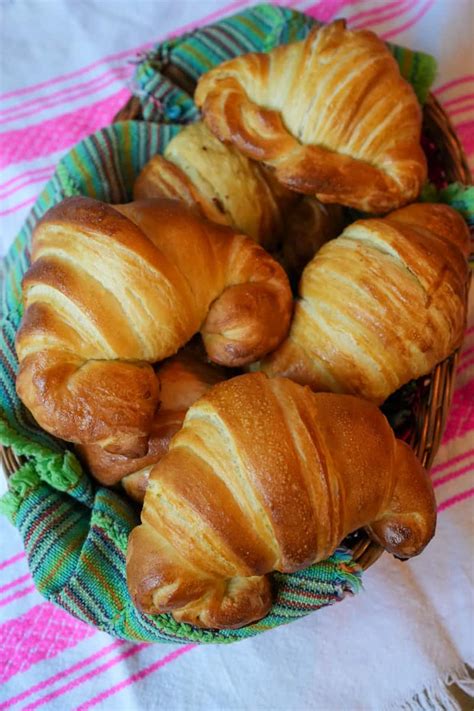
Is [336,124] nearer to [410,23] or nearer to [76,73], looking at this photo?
[410,23]

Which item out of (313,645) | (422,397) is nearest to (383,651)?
(313,645)

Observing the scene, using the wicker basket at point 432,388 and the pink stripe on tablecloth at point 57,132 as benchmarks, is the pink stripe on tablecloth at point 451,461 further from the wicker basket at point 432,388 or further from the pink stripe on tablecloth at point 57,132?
the pink stripe on tablecloth at point 57,132

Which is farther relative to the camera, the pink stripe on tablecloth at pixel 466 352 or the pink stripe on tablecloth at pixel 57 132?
the pink stripe on tablecloth at pixel 57 132

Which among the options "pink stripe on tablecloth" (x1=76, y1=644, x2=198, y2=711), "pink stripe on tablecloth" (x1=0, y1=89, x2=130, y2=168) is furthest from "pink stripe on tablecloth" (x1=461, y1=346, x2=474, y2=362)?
"pink stripe on tablecloth" (x1=0, y1=89, x2=130, y2=168)

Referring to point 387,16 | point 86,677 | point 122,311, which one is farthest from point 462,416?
point 387,16

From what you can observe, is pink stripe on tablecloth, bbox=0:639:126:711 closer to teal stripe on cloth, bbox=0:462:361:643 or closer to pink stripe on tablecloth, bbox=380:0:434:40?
teal stripe on cloth, bbox=0:462:361:643

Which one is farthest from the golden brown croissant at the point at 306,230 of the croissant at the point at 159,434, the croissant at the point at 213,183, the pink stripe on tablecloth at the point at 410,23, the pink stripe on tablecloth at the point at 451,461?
the pink stripe on tablecloth at the point at 410,23
